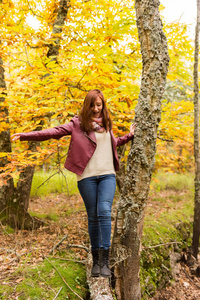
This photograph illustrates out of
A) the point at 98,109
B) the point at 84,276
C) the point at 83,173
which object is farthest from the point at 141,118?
the point at 84,276

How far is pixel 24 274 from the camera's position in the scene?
2.74 m

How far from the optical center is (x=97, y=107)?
106 inches

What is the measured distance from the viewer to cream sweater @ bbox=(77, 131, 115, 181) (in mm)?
2570

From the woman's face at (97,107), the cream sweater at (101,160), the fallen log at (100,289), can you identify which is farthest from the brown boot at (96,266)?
the woman's face at (97,107)

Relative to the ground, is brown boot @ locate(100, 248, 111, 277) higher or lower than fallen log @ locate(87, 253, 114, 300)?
higher

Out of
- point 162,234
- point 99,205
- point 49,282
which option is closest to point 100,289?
point 49,282

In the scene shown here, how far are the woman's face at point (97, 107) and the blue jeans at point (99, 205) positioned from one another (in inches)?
29.5

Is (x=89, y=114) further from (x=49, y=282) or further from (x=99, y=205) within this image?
(x=49, y=282)

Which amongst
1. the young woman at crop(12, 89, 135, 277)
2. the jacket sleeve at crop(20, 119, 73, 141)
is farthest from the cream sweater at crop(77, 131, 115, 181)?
the jacket sleeve at crop(20, 119, 73, 141)

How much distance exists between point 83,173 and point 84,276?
5.04 feet

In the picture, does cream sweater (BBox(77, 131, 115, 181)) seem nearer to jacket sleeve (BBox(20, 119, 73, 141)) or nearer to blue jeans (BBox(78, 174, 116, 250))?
blue jeans (BBox(78, 174, 116, 250))

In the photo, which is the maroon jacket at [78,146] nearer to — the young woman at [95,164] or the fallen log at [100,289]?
the young woman at [95,164]

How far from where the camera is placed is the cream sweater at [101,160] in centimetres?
257

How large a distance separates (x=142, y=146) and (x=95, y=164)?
0.59 meters
